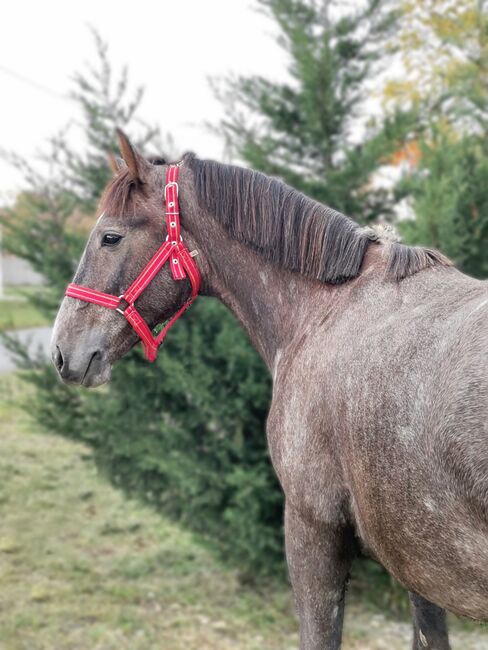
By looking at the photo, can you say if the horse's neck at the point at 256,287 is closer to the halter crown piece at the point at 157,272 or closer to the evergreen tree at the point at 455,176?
the halter crown piece at the point at 157,272

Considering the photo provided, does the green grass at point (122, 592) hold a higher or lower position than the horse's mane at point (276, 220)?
lower

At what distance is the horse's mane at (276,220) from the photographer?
2.07m

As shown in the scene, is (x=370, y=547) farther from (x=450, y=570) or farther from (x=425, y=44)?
(x=425, y=44)

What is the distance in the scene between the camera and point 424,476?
153 cm

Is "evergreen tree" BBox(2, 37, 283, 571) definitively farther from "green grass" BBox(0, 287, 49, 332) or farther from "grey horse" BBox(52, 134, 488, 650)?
"grey horse" BBox(52, 134, 488, 650)

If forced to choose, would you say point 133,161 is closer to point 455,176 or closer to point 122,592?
point 455,176

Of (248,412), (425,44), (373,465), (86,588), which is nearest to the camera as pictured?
(373,465)

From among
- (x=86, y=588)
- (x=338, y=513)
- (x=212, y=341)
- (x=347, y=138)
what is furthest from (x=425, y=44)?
(x=338, y=513)

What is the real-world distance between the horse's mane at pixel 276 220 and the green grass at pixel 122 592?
2.89 meters

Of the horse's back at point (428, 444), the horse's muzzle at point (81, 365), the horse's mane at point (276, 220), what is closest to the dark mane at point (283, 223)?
the horse's mane at point (276, 220)

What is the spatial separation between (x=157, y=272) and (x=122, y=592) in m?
3.20

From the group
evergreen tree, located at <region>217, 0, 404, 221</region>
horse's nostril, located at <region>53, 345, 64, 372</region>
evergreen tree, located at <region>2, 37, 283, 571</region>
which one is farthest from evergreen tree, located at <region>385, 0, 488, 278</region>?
horse's nostril, located at <region>53, 345, 64, 372</region>

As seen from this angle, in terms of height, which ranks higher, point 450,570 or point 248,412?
point 450,570

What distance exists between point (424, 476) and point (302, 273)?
88 cm
